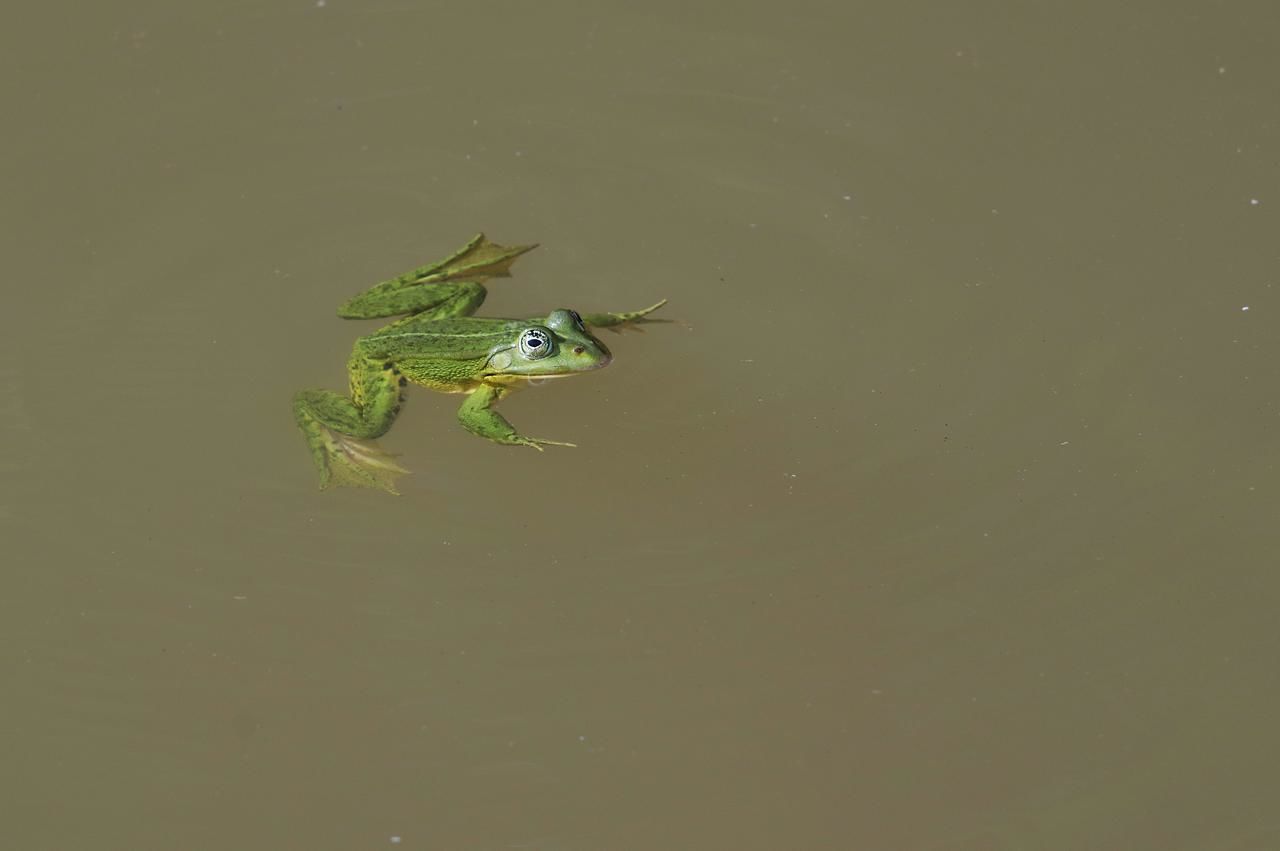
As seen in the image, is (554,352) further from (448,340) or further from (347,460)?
(347,460)

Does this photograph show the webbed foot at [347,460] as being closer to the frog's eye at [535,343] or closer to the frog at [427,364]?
the frog at [427,364]

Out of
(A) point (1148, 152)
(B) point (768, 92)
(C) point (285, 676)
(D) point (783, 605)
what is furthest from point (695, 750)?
(A) point (1148, 152)

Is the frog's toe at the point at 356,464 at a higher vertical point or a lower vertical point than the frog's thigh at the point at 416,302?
lower

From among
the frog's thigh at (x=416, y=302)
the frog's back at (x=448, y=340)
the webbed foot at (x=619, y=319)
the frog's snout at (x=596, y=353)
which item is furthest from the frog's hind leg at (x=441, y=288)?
the frog's snout at (x=596, y=353)

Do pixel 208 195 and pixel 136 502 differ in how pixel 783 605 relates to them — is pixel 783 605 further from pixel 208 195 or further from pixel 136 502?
pixel 208 195

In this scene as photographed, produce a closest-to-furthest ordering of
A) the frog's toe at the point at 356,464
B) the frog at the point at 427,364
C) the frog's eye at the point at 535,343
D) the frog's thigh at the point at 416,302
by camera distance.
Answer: the frog's eye at the point at 535,343
the frog at the point at 427,364
the frog's toe at the point at 356,464
the frog's thigh at the point at 416,302
